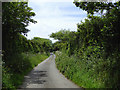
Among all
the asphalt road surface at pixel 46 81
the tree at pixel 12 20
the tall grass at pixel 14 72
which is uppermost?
the tree at pixel 12 20

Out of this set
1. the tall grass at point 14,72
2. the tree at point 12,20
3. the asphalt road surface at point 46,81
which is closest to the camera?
the tall grass at point 14,72

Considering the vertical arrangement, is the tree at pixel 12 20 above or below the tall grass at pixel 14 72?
above

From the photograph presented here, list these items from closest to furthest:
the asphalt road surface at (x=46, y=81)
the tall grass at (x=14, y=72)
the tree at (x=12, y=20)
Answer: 1. the tall grass at (x=14, y=72)
2. the asphalt road surface at (x=46, y=81)
3. the tree at (x=12, y=20)

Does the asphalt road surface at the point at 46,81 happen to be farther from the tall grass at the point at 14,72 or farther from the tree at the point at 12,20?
the tree at the point at 12,20

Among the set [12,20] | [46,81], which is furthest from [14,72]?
[12,20]

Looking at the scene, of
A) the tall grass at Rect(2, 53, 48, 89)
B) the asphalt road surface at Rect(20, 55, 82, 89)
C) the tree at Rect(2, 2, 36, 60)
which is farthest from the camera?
the tree at Rect(2, 2, 36, 60)

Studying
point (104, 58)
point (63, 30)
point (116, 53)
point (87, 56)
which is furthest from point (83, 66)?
point (63, 30)

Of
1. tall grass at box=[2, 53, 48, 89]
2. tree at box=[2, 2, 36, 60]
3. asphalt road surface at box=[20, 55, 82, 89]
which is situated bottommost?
asphalt road surface at box=[20, 55, 82, 89]

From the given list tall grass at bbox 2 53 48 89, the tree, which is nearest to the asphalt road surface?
tall grass at bbox 2 53 48 89

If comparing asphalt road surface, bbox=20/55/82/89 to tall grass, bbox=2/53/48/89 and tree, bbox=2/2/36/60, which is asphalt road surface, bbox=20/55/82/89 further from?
tree, bbox=2/2/36/60

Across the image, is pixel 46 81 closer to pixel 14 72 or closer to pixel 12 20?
pixel 14 72

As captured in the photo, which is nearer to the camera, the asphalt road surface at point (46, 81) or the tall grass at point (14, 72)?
the tall grass at point (14, 72)

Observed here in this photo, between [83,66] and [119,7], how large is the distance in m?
5.21

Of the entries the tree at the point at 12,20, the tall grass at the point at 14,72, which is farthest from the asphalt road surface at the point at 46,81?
the tree at the point at 12,20
